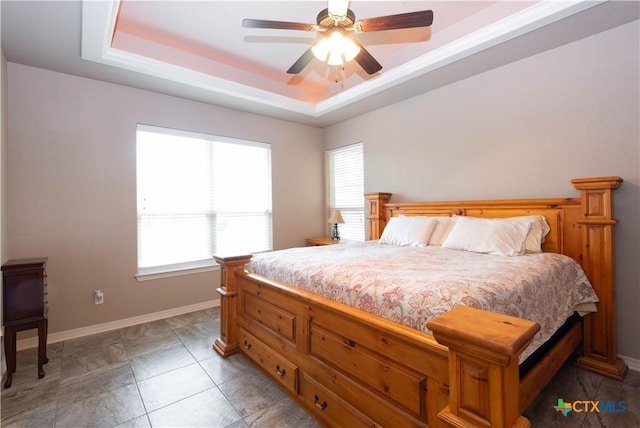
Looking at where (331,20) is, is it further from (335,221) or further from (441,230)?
(335,221)

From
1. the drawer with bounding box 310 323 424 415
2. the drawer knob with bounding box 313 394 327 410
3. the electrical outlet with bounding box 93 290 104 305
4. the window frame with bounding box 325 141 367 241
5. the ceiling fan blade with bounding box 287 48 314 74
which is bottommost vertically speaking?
the drawer knob with bounding box 313 394 327 410

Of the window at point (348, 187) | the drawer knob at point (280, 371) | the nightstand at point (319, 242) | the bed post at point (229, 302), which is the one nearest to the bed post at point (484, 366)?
the drawer knob at point (280, 371)

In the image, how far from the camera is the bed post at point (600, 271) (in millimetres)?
2195

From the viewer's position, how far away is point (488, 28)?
244 centimetres

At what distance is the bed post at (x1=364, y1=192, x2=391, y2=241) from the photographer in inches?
154

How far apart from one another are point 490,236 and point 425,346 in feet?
5.51

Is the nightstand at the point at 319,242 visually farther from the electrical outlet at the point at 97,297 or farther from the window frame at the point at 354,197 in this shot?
the electrical outlet at the point at 97,297

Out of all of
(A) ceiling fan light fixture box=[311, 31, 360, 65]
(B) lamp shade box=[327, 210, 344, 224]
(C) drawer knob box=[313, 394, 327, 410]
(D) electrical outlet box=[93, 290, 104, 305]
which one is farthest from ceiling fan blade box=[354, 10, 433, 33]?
(D) electrical outlet box=[93, 290, 104, 305]

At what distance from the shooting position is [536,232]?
2.45 meters

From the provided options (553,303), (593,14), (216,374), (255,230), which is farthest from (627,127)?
(255,230)

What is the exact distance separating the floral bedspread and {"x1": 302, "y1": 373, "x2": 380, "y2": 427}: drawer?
515mm

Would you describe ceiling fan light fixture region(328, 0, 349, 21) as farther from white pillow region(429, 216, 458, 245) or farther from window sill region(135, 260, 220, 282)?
window sill region(135, 260, 220, 282)

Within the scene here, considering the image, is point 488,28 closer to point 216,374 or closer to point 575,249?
point 575,249

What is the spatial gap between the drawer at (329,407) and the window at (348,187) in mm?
2887
